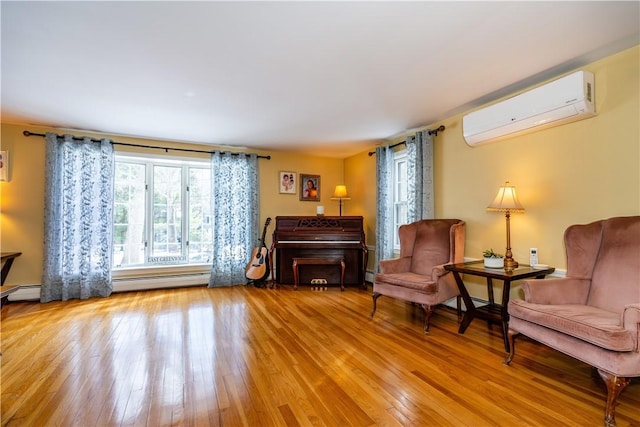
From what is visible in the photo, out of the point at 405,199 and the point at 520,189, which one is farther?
the point at 405,199

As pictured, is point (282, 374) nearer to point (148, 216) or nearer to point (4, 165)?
point (148, 216)

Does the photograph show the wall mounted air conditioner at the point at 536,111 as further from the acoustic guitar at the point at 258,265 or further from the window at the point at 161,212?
the window at the point at 161,212

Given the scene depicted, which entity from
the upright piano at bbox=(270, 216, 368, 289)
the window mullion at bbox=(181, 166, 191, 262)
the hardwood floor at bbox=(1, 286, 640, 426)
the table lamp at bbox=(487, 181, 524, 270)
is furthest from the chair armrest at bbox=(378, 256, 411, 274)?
the window mullion at bbox=(181, 166, 191, 262)

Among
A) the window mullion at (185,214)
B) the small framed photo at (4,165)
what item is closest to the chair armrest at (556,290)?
the window mullion at (185,214)

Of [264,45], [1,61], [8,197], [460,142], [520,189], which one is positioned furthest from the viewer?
[8,197]

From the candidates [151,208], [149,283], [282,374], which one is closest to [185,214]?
[151,208]

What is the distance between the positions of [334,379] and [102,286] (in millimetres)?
3712

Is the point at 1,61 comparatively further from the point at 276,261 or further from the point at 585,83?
the point at 585,83

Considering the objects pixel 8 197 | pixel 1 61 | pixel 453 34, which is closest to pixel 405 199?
pixel 453 34

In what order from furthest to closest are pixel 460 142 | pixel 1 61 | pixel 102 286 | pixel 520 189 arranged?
pixel 102 286 < pixel 460 142 < pixel 520 189 < pixel 1 61

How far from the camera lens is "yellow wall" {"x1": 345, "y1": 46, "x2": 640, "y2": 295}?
225 centimetres

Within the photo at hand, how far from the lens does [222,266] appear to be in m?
4.82

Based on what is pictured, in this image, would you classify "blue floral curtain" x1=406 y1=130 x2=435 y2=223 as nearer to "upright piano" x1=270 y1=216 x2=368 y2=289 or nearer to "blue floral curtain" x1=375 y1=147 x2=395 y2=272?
"blue floral curtain" x1=375 y1=147 x2=395 y2=272

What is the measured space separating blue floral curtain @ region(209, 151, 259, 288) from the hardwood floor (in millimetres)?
1468
